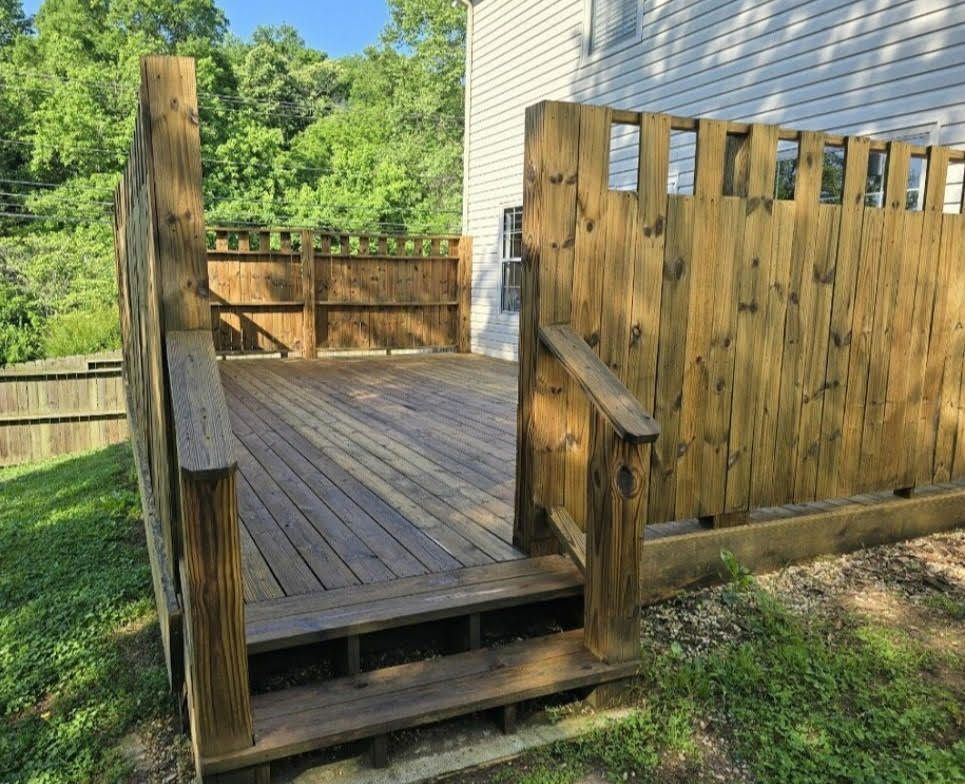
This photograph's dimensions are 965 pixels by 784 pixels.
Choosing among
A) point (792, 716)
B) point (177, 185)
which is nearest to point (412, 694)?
point (792, 716)

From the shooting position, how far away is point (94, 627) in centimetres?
284

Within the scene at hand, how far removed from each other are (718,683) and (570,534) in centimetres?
65

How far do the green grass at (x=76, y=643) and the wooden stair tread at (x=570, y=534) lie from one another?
1364 millimetres

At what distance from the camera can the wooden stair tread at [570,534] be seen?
2367mm

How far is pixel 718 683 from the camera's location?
2.32 metres

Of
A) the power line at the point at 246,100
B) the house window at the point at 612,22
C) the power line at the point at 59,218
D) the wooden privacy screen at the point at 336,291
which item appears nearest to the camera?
the house window at the point at 612,22

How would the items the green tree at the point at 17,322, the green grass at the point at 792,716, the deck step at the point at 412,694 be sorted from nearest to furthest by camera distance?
the deck step at the point at 412,694 → the green grass at the point at 792,716 → the green tree at the point at 17,322

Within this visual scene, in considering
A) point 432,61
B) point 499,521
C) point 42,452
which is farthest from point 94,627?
point 432,61

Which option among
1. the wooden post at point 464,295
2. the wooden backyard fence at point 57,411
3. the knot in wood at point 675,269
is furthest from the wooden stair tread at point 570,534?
the wooden post at point 464,295

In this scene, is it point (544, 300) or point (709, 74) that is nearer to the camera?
point (544, 300)

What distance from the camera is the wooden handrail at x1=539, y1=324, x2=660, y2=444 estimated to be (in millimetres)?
2039

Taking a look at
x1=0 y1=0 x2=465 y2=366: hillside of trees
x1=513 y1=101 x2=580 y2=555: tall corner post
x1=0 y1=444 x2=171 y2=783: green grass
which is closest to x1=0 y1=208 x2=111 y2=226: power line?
x1=0 y1=0 x2=465 y2=366: hillside of trees

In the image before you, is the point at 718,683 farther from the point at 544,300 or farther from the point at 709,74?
the point at 709,74

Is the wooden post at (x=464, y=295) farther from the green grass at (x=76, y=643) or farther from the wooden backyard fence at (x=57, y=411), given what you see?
the green grass at (x=76, y=643)
